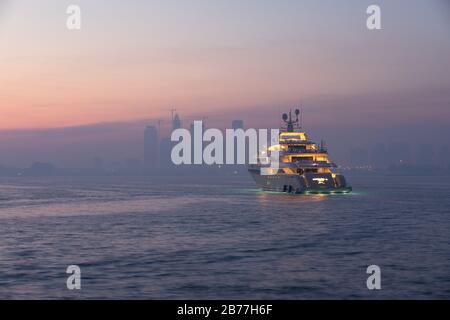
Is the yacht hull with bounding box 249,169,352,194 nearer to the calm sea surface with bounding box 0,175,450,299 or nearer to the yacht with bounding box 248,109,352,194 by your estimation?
the yacht with bounding box 248,109,352,194

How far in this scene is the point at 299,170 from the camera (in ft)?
345

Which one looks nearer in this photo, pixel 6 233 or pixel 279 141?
pixel 6 233

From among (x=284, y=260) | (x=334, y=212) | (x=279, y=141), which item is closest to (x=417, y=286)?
(x=284, y=260)

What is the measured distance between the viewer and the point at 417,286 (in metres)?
27.9

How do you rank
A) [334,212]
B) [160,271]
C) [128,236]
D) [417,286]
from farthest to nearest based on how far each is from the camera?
[334,212]
[128,236]
[160,271]
[417,286]

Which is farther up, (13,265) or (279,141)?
(279,141)

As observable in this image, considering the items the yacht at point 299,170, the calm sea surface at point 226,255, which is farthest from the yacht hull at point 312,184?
the calm sea surface at point 226,255

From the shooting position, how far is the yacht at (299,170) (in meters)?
102

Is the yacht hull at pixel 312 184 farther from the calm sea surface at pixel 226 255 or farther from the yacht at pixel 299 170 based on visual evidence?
the calm sea surface at pixel 226 255

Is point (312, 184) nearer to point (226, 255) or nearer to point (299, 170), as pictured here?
point (299, 170)

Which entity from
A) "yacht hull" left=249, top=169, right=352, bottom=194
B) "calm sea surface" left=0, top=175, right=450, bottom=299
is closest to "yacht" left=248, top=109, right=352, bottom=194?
"yacht hull" left=249, top=169, right=352, bottom=194
